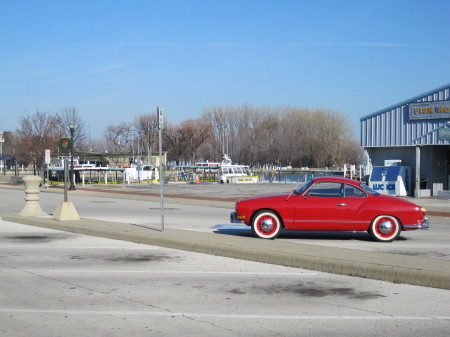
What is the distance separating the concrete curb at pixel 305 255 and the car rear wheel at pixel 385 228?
246cm

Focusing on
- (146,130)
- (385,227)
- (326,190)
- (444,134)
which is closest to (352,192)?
(326,190)

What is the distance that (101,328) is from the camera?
6562 mm

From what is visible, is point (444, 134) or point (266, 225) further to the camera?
point (444, 134)

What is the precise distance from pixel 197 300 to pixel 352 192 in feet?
22.0

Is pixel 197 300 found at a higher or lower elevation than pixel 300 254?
lower

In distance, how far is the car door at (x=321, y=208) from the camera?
1339cm

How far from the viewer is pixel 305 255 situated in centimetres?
1045

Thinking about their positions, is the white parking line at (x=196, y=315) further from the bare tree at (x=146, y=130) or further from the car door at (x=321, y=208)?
the bare tree at (x=146, y=130)

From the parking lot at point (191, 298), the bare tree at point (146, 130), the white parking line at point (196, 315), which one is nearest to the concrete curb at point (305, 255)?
the parking lot at point (191, 298)

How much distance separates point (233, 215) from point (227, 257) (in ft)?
9.07

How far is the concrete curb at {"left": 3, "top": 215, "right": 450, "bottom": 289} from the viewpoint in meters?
8.88

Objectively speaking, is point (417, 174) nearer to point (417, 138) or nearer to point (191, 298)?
point (417, 138)

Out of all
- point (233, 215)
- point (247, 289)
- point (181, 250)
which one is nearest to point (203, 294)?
point (247, 289)

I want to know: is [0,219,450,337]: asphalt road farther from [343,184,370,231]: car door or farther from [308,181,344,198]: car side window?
[343,184,370,231]: car door
